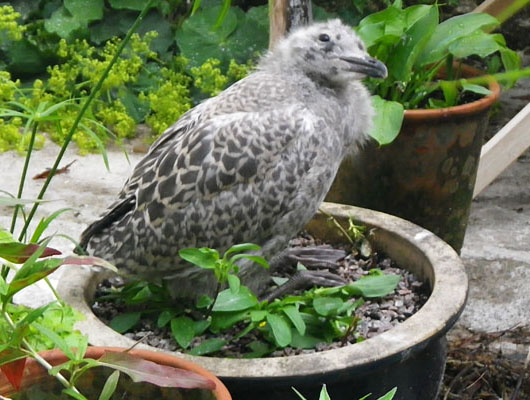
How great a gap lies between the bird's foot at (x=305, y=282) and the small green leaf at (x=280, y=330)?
1.39ft

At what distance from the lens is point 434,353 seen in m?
2.73

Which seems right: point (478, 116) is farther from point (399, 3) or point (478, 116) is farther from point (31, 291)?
point (31, 291)

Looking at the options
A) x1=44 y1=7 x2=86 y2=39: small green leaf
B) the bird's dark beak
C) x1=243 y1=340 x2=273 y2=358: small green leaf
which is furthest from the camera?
x1=44 y1=7 x2=86 y2=39: small green leaf

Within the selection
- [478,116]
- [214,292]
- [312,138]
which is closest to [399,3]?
[478,116]

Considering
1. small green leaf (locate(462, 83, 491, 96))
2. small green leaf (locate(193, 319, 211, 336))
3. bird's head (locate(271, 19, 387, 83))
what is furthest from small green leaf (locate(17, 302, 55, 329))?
small green leaf (locate(462, 83, 491, 96))

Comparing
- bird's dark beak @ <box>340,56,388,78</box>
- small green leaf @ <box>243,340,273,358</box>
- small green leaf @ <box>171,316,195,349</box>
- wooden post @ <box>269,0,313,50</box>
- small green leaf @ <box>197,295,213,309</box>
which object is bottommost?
small green leaf @ <box>243,340,273,358</box>

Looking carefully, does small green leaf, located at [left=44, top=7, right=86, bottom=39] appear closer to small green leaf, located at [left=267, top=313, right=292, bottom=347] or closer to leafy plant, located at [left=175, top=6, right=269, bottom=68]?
leafy plant, located at [left=175, top=6, right=269, bottom=68]

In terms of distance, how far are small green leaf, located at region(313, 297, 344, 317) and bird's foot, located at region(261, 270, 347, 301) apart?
247mm

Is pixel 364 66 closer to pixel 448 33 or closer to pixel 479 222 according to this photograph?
pixel 448 33

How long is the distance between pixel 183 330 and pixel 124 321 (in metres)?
0.20

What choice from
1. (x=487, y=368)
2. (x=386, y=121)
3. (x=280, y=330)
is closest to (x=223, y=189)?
(x=280, y=330)

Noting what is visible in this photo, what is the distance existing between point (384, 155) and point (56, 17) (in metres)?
3.10

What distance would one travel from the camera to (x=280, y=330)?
264 cm

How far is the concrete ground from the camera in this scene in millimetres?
4031
